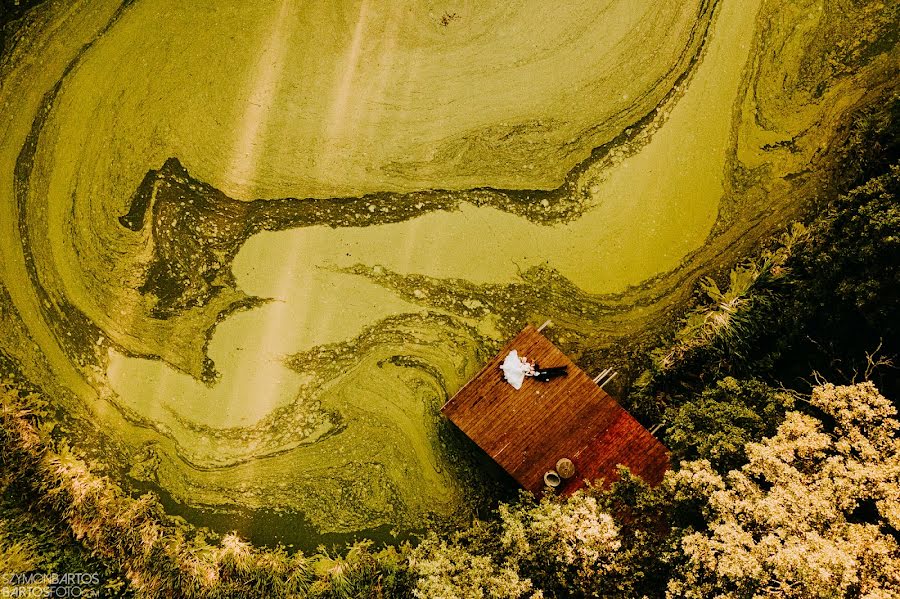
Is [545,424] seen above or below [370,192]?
below

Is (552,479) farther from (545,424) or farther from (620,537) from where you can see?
(620,537)

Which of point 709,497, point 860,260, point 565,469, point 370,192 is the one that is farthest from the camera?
point 370,192

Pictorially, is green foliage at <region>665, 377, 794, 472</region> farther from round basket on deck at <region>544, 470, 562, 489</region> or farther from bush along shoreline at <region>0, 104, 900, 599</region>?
round basket on deck at <region>544, 470, 562, 489</region>

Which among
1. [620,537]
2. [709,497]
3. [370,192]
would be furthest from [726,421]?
[370,192]

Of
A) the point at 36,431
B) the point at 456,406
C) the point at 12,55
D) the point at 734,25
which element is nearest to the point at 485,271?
the point at 456,406

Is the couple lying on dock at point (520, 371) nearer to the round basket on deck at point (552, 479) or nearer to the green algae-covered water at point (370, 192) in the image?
the green algae-covered water at point (370, 192)

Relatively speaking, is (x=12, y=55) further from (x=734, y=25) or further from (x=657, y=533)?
(x=657, y=533)

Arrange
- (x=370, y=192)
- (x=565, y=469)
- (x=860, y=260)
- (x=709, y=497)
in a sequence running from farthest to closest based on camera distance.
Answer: (x=370, y=192) → (x=565, y=469) → (x=860, y=260) → (x=709, y=497)

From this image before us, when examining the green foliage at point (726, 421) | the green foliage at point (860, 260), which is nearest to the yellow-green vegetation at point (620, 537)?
the green foliage at point (726, 421)
